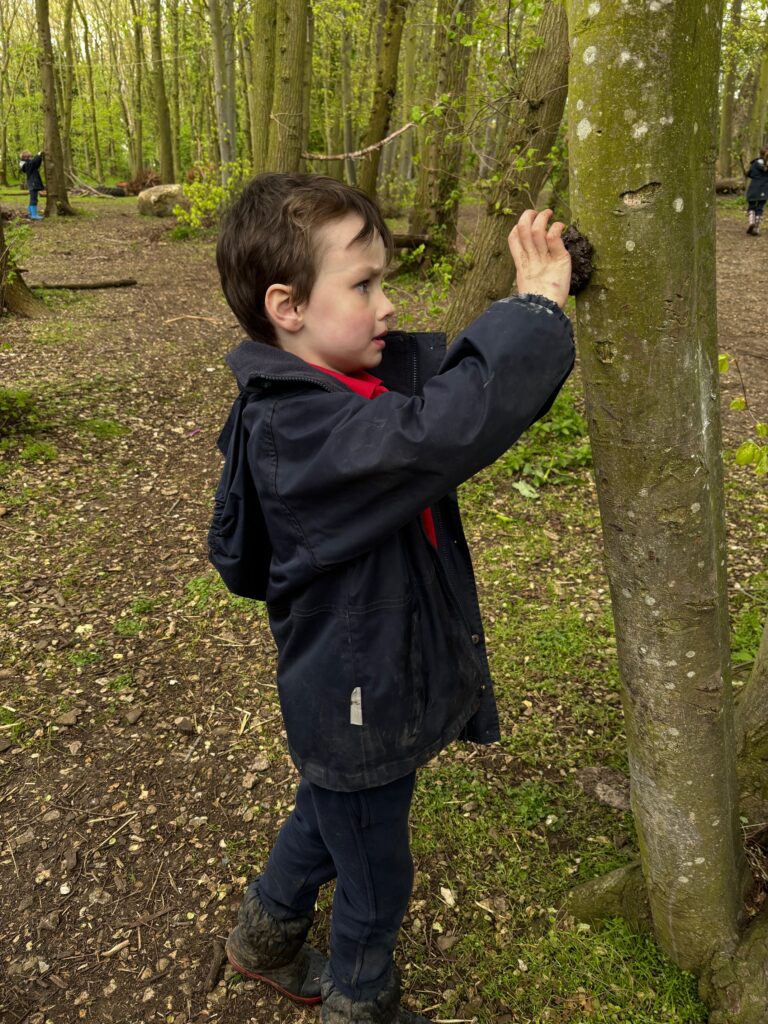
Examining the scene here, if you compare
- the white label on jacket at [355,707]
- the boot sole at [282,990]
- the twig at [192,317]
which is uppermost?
the white label on jacket at [355,707]

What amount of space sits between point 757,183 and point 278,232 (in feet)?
54.4

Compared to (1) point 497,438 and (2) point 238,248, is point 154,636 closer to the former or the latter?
(2) point 238,248

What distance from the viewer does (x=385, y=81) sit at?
10344 millimetres

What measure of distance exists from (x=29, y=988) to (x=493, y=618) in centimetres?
238

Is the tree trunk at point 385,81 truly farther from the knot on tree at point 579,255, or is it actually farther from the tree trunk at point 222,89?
the knot on tree at point 579,255

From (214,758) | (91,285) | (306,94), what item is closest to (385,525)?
(214,758)

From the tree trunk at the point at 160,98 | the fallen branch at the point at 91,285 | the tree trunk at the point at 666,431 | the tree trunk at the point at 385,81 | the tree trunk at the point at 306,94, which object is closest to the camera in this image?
the tree trunk at the point at 666,431

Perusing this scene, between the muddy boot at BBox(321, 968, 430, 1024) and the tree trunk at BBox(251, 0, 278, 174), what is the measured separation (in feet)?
22.7

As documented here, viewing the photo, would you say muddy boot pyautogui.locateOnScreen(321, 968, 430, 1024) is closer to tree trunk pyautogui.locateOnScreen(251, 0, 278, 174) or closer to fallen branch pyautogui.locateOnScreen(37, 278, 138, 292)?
tree trunk pyautogui.locateOnScreen(251, 0, 278, 174)

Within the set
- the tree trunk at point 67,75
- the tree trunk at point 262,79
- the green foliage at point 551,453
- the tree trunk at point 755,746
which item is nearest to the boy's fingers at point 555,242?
the tree trunk at point 755,746

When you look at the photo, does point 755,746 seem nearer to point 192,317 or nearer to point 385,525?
point 385,525

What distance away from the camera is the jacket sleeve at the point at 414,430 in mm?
1244

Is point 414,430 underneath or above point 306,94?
underneath

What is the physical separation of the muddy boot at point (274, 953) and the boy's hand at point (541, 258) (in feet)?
6.04
